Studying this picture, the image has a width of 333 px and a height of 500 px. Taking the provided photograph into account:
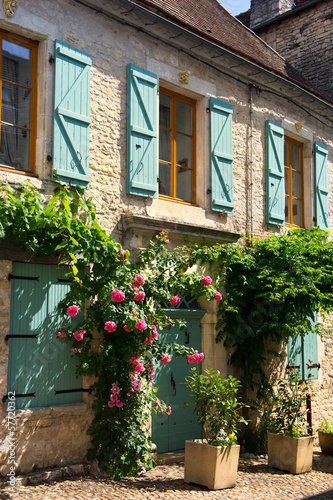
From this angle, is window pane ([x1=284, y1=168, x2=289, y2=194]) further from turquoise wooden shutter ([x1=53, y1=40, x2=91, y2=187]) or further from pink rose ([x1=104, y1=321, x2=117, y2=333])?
pink rose ([x1=104, y1=321, x2=117, y2=333])

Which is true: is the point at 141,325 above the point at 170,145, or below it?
below

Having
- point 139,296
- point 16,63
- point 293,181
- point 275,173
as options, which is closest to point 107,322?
point 139,296

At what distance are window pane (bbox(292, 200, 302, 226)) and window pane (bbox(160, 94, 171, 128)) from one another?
309cm

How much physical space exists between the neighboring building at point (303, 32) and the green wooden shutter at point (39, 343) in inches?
310

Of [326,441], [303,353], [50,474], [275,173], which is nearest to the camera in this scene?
[50,474]

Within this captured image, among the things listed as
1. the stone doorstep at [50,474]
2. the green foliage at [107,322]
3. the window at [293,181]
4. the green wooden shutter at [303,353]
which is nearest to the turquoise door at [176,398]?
the green foliage at [107,322]

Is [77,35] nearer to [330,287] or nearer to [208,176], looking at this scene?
[208,176]

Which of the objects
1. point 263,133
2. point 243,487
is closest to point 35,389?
point 243,487

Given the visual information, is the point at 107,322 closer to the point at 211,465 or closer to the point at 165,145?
the point at 211,465

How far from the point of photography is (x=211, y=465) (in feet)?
17.8

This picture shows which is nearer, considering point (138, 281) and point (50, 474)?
point (50, 474)

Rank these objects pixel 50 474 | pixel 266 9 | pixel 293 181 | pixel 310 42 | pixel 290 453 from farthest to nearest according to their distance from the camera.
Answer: pixel 266 9
pixel 310 42
pixel 293 181
pixel 290 453
pixel 50 474

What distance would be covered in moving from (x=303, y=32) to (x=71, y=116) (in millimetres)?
7540

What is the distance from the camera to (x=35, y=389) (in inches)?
209
